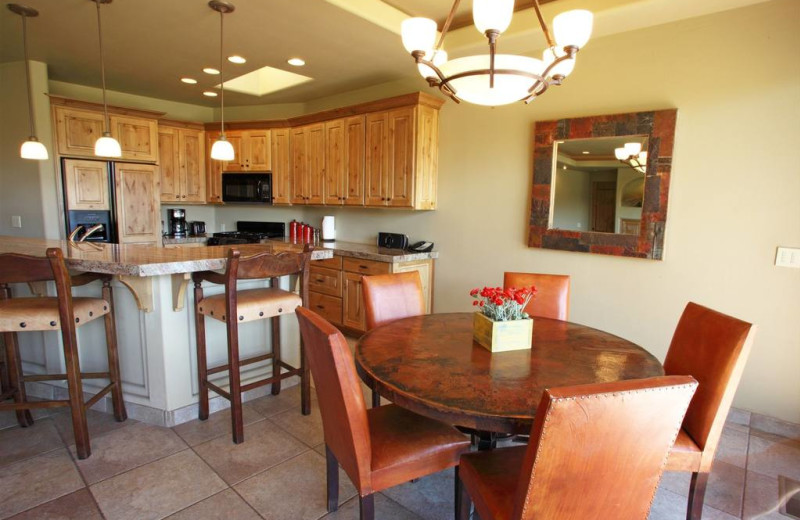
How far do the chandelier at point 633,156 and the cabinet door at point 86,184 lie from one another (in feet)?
15.9

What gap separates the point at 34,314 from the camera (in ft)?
6.73

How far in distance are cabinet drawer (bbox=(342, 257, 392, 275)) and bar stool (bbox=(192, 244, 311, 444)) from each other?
4.47ft

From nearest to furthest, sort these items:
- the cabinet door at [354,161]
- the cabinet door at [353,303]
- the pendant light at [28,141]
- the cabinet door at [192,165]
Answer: the pendant light at [28,141], the cabinet door at [353,303], the cabinet door at [354,161], the cabinet door at [192,165]

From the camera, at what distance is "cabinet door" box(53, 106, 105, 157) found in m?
4.18

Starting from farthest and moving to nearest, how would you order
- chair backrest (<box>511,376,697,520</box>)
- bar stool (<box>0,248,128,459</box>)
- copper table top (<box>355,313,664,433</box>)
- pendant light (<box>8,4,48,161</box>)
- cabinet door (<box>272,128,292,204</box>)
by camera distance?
1. cabinet door (<box>272,128,292,204</box>)
2. pendant light (<box>8,4,48,161</box>)
3. bar stool (<box>0,248,128,459</box>)
4. copper table top (<box>355,313,664,433</box>)
5. chair backrest (<box>511,376,697,520</box>)

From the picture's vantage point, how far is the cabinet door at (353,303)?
416 centimetres

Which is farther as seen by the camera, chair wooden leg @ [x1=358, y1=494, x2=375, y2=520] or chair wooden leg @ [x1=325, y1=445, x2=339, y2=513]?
chair wooden leg @ [x1=325, y1=445, x2=339, y2=513]

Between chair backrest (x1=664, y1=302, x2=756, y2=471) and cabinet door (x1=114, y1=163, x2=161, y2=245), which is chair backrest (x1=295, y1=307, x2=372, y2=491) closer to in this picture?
chair backrest (x1=664, y1=302, x2=756, y2=471)

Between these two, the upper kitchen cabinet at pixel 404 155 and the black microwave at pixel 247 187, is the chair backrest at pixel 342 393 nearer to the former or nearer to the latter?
the upper kitchen cabinet at pixel 404 155

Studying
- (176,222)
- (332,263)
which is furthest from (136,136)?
(332,263)

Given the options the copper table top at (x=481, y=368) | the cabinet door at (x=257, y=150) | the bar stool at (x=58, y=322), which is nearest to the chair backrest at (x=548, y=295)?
the copper table top at (x=481, y=368)

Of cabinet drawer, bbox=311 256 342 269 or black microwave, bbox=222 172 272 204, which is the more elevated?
black microwave, bbox=222 172 272 204

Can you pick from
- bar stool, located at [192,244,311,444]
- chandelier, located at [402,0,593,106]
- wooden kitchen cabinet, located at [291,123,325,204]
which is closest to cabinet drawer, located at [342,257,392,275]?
wooden kitchen cabinet, located at [291,123,325,204]

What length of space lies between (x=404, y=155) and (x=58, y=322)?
111 inches
